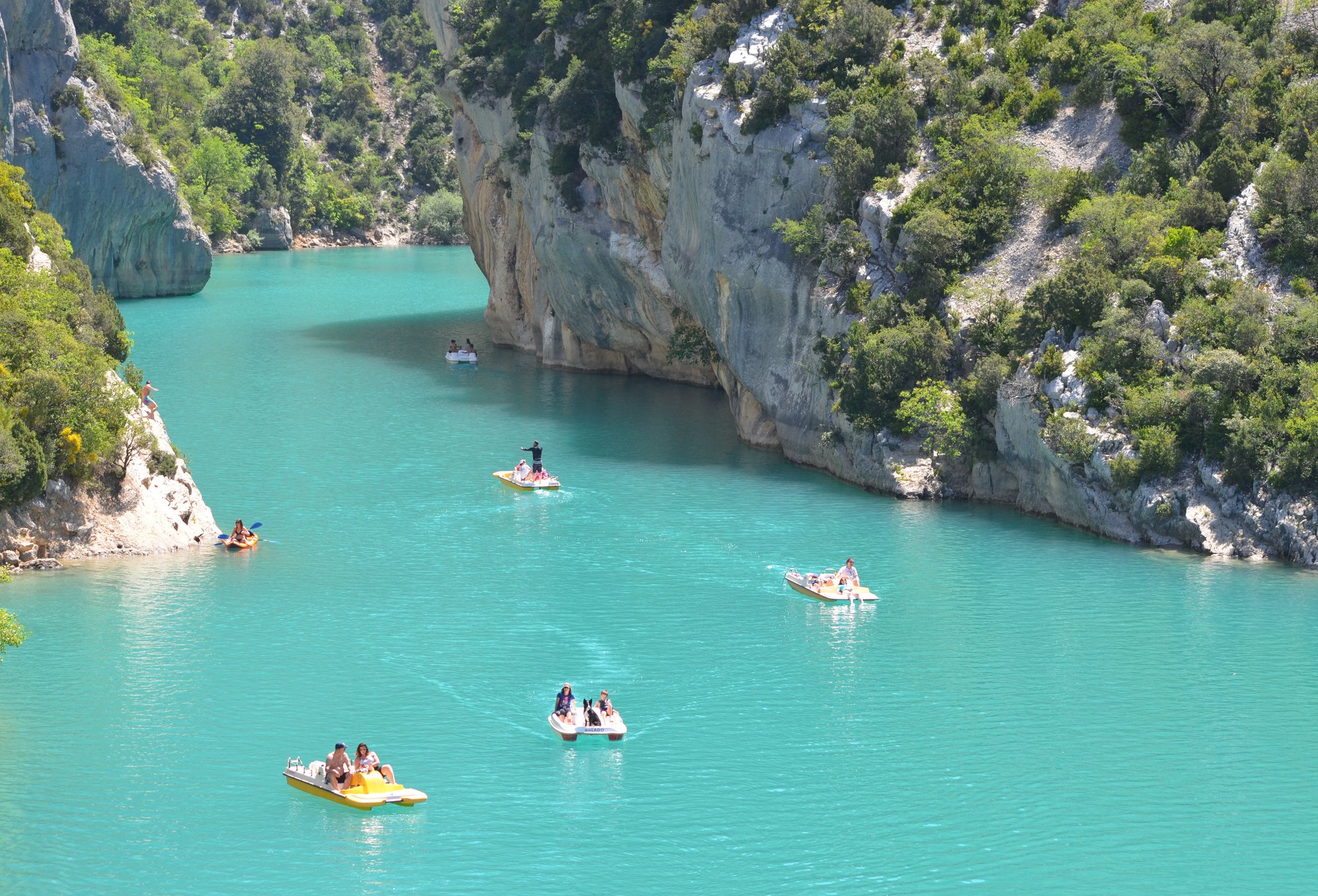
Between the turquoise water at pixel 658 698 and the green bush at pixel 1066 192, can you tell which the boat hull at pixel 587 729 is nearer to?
the turquoise water at pixel 658 698

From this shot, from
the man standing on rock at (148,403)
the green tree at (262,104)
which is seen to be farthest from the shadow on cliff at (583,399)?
the green tree at (262,104)

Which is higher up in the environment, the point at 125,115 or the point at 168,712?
the point at 125,115

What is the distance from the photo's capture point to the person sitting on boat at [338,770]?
32.0m

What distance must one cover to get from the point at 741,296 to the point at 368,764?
128ft

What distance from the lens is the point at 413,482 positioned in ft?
201

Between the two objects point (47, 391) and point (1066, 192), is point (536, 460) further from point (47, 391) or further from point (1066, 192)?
point (1066, 192)

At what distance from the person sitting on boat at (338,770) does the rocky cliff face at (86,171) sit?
72175 millimetres

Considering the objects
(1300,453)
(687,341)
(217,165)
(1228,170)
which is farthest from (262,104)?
(1300,453)

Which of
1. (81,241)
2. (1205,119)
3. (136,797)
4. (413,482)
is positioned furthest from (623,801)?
(81,241)

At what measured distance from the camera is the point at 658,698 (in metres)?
38.1

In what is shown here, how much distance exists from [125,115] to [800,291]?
76.6 m

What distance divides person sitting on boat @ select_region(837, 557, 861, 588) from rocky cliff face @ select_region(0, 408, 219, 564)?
21522 mm

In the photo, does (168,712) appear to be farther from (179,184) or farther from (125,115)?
(179,184)

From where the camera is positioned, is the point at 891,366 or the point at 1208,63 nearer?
the point at 891,366
